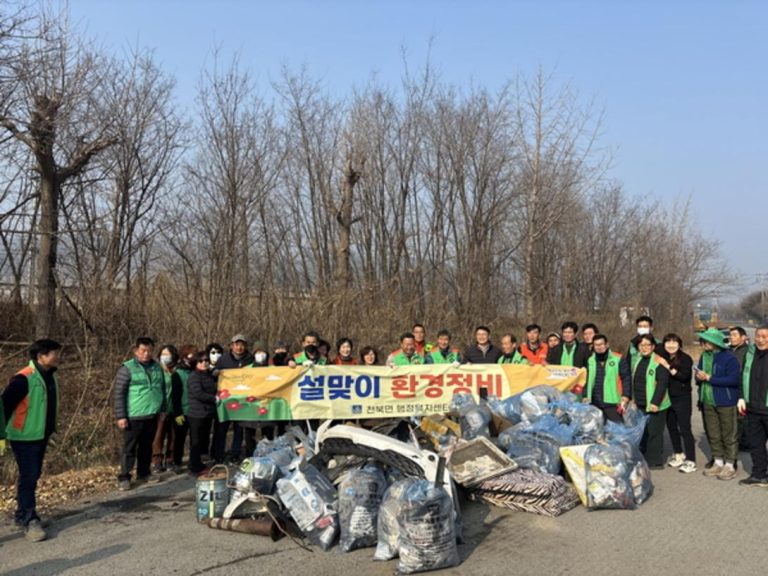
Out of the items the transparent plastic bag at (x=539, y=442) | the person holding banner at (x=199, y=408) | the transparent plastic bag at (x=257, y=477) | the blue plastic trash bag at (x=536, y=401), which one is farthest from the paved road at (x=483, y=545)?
the blue plastic trash bag at (x=536, y=401)

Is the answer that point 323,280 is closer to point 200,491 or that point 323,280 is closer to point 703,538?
point 200,491

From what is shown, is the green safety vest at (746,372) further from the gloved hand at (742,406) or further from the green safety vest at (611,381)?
the green safety vest at (611,381)

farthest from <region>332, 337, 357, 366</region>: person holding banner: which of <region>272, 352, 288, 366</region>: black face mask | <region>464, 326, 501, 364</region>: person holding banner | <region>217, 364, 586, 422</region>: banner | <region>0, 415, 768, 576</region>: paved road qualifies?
<region>0, 415, 768, 576</region>: paved road

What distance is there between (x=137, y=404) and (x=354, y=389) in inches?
117

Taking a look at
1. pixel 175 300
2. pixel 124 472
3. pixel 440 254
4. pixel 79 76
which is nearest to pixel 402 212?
pixel 440 254

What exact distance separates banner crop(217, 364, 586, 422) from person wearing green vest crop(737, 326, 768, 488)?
2.36m

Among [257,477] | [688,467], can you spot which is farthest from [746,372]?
[257,477]

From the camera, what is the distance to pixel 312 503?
594 cm

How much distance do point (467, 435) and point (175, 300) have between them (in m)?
7.59

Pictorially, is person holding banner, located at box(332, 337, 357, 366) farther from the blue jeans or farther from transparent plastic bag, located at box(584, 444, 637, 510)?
the blue jeans

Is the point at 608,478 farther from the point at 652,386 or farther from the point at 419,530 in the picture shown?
the point at 419,530

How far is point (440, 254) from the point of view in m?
21.4

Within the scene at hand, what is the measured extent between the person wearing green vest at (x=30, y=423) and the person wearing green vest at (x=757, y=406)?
26.0 feet

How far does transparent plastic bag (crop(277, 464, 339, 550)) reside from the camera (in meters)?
5.80
